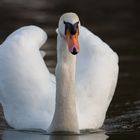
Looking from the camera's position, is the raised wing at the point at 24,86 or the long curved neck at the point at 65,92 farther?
the raised wing at the point at 24,86

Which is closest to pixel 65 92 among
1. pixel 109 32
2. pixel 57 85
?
pixel 57 85

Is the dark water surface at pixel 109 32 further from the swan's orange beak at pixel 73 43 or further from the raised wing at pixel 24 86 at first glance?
the swan's orange beak at pixel 73 43

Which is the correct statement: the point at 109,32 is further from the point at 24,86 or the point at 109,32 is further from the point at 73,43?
the point at 73,43

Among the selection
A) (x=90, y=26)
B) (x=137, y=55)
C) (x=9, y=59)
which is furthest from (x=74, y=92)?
(x=90, y=26)

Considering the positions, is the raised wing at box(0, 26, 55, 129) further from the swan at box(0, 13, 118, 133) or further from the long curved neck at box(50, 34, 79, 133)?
the long curved neck at box(50, 34, 79, 133)

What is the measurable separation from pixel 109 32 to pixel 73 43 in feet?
23.5

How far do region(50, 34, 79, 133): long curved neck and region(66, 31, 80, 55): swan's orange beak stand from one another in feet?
1.33

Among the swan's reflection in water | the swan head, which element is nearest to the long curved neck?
the swan's reflection in water

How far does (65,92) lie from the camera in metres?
8.95

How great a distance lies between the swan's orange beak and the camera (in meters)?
8.18

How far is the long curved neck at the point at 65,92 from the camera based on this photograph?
29.1 feet

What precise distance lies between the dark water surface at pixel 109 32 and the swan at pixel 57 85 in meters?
0.19

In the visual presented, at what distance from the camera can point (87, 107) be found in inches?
379

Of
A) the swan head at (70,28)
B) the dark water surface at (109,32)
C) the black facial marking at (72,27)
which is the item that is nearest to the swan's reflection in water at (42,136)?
the dark water surface at (109,32)
